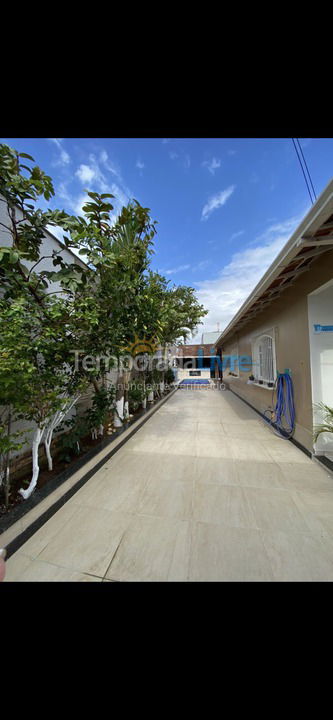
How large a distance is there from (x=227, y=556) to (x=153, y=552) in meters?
0.54

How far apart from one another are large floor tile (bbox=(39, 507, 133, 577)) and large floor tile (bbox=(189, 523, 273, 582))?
0.63 m

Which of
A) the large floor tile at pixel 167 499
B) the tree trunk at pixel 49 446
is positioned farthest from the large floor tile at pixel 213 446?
the tree trunk at pixel 49 446

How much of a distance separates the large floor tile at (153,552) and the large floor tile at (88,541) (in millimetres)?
81

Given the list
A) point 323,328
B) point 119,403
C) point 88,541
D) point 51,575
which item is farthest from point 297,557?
point 119,403

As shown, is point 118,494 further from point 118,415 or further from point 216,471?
point 118,415

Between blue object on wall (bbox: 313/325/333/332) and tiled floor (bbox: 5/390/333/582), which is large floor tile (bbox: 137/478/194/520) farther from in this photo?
blue object on wall (bbox: 313/325/333/332)

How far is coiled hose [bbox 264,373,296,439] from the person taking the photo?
3.63 meters

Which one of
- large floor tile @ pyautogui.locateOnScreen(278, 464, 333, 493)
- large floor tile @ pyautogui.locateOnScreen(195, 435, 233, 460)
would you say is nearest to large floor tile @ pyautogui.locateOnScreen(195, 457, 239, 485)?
large floor tile @ pyautogui.locateOnScreen(195, 435, 233, 460)

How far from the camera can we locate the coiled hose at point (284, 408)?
363cm
